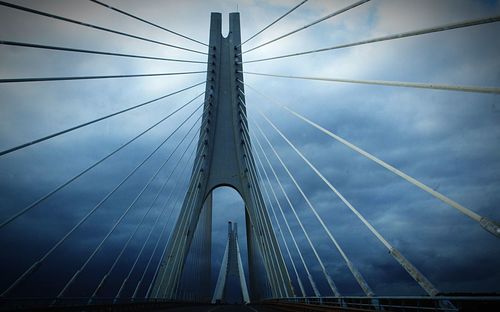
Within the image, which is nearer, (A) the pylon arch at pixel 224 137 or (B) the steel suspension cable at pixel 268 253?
(B) the steel suspension cable at pixel 268 253

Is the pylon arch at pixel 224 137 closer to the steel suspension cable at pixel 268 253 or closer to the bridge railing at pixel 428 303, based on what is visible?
the steel suspension cable at pixel 268 253

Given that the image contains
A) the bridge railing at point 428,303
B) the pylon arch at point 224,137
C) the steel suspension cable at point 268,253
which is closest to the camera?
the bridge railing at point 428,303

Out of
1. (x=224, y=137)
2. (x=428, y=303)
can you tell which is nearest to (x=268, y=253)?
(x=224, y=137)

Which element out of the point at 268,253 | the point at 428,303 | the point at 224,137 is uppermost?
the point at 224,137

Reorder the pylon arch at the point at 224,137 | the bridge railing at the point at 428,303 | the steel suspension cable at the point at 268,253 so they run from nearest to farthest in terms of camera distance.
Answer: the bridge railing at the point at 428,303
the steel suspension cable at the point at 268,253
the pylon arch at the point at 224,137

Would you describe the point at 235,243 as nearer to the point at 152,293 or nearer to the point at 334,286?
the point at 152,293

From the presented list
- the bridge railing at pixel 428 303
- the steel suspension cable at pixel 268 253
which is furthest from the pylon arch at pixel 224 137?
the bridge railing at pixel 428 303

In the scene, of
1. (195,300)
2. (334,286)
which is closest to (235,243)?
(195,300)

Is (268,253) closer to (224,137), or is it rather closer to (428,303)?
(224,137)

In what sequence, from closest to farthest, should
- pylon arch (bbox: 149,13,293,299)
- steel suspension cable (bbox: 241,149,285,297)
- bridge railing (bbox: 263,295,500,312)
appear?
bridge railing (bbox: 263,295,500,312) < steel suspension cable (bbox: 241,149,285,297) < pylon arch (bbox: 149,13,293,299)

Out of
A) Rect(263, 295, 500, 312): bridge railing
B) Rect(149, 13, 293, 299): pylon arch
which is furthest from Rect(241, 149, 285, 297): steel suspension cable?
Rect(263, 295, 500, 312): bridge railing

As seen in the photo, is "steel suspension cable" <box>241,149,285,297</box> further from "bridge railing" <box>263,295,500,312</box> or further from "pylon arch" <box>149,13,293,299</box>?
"bridge railing" <box>263,295,500,312</box>

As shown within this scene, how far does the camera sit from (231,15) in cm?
2680

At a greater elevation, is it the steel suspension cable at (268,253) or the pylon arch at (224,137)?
the pylon arch at (224,137)
